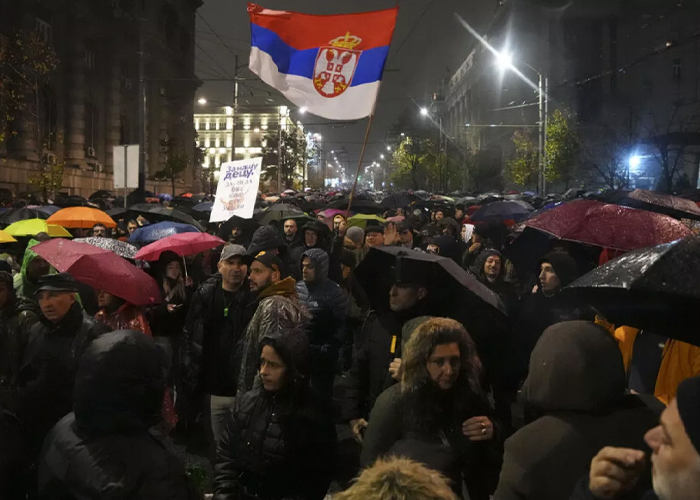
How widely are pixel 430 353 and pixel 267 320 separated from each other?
5.28 ft

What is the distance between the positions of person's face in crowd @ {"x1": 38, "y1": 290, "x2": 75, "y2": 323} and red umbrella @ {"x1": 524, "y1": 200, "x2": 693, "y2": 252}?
4.19 meters

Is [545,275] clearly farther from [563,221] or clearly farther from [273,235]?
[273,235]

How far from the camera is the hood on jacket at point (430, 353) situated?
337cm

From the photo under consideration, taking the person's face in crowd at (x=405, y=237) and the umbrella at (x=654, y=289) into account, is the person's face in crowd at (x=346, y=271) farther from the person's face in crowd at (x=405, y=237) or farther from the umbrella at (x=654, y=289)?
the umbrella at (x=654, y=289)

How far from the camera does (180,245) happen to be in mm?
7590

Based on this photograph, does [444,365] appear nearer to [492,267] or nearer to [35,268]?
[492,267]

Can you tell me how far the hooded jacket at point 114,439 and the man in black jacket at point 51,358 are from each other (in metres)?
1.71

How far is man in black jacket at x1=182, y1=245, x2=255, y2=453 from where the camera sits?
5141mm

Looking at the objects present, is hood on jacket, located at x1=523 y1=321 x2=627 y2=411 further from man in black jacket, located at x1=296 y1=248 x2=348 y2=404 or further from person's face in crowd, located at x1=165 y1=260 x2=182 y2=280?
person's face in crowd, located at x1=165 y1=260 x2=182 y2=280

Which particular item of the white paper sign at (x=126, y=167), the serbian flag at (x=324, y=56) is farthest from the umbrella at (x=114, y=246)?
the white paper sign at (x=126, y=167)

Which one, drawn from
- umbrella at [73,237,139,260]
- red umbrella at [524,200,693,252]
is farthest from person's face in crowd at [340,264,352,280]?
umbrella at [73,237,139,260]

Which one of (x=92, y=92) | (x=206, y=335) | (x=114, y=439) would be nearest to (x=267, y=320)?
(x=206, y=335)

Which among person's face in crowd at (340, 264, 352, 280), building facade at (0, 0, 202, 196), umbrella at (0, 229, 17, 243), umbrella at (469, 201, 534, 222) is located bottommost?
person's face in crowd at (340, 264, 352, 280)

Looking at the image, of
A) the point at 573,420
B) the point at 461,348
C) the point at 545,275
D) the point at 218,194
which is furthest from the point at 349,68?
the point at 573,420
